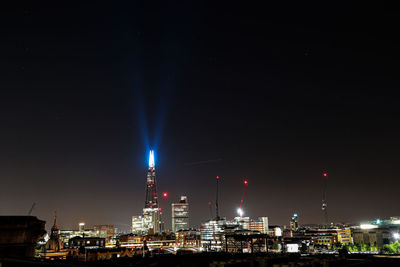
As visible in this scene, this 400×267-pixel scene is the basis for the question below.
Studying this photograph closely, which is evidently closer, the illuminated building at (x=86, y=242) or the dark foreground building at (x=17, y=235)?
the dark foreground building at (x=17, y=235)

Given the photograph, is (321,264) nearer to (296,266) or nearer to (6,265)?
(296,266)

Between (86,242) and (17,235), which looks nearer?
(17,235)

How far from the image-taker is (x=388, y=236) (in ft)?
580

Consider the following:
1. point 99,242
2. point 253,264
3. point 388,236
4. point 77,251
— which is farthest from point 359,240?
point 253,264

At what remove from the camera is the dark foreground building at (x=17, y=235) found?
65.6ft

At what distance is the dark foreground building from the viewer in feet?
65.6

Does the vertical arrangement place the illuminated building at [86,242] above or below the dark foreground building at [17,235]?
below

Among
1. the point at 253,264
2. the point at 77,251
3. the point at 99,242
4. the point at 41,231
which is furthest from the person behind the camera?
the point at 99,242

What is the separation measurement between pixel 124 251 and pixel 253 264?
67.1 m

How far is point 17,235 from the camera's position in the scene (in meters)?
20.7

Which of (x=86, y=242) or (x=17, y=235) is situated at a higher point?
(x=17, y=235)

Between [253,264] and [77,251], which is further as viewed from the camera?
[77,251]

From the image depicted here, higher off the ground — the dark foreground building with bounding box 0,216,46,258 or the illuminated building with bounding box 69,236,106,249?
the dark foreground building with bounding box 0,216,46,258

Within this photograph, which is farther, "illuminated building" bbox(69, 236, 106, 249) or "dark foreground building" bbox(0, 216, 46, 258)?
"illuminated building" bbox(69, 236, 106, 249)
